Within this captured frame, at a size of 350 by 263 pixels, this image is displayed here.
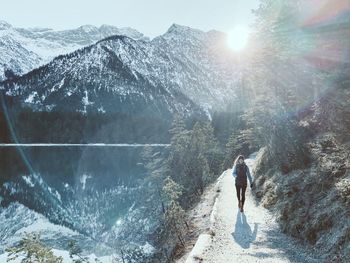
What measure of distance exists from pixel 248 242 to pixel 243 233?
3.92 feet

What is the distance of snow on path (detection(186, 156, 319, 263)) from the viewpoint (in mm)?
12531

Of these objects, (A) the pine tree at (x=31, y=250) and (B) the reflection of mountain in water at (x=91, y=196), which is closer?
(A) the pine tree at (x=31, y=250)

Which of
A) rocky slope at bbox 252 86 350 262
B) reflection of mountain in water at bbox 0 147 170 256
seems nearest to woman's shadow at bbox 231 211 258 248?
rocky slope at bbox 252 86 350 262

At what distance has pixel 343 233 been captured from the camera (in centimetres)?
1095

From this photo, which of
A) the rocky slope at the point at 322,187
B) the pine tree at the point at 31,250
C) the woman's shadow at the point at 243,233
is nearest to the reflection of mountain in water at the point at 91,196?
the pine tree at the point at 31,250

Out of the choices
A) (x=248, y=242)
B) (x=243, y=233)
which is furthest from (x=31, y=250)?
(x=248, y=242)

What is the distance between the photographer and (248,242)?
47.0 ft

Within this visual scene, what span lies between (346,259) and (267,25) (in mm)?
17060

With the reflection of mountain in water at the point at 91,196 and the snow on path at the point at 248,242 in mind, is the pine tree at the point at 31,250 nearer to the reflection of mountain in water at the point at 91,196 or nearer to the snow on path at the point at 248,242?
the snow on path at the point at 248,242

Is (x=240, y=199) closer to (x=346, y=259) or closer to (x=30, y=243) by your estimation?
(x=346, y=259)

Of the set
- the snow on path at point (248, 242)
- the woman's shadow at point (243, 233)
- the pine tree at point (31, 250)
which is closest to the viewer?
the snow on path at point (248, 242)

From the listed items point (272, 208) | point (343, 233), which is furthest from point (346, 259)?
point (272, 208)

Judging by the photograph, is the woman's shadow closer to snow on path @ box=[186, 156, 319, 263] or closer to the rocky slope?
snow on path @ box=[186, 156, 319, 263]

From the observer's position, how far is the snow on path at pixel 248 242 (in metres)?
12.5
